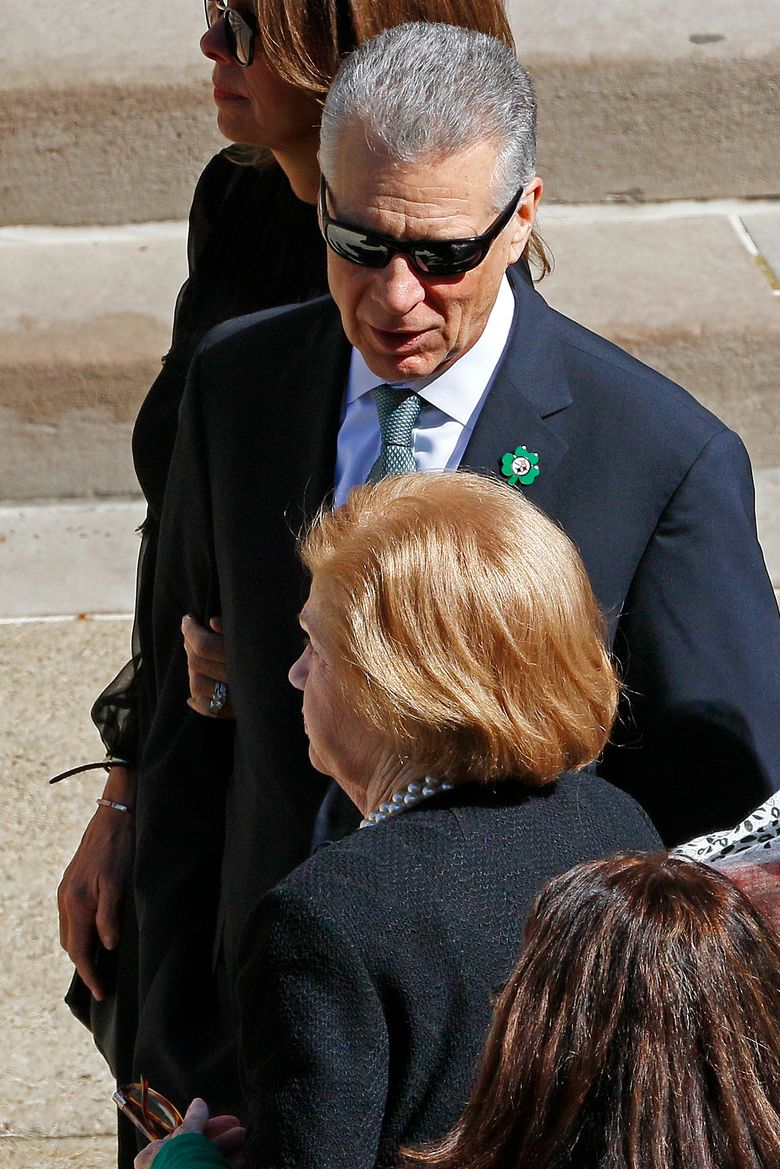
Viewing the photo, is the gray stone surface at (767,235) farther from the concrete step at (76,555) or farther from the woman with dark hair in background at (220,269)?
the woman with dark hair in background at (220,269)

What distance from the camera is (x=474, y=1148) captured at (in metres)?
1.07

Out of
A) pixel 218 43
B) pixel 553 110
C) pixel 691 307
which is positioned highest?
pixel 218 43

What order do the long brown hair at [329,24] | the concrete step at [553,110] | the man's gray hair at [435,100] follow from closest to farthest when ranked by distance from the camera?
the man's gray hair at [435,100] → the long brown hair at [329,24] → the concrete step at [553,110]

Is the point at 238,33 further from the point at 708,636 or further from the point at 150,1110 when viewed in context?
the point at 150,1110

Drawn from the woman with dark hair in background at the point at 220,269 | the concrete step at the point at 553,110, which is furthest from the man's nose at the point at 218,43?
the concrete step at the point at 553,110

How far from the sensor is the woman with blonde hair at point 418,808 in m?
1.23

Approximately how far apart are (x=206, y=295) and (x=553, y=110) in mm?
2875

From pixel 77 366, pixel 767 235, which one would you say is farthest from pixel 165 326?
pixel 767 235

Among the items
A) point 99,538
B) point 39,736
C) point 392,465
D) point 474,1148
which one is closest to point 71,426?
point 99,538

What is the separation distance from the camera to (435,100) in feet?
5.36

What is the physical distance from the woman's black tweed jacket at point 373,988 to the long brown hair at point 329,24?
3.26 ft

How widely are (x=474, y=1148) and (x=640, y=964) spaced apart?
20cm

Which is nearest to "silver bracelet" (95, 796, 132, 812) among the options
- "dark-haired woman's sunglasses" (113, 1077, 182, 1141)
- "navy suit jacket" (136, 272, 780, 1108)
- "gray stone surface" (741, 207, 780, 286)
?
"navy suit jacket" (136, 272, 780, 1108)

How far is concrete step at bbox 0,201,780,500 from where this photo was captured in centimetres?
438
